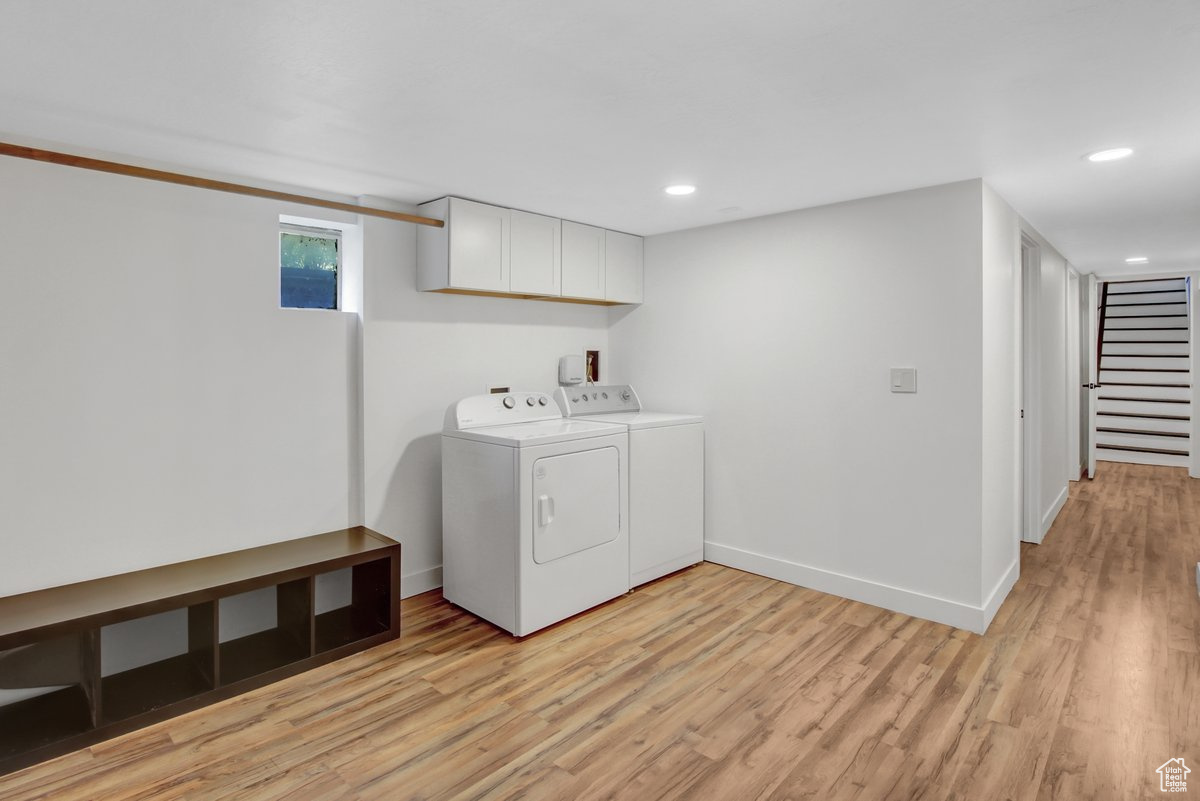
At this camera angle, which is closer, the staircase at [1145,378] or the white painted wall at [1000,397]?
the white painted wall at [1000,397]

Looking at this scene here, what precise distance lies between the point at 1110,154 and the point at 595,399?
8.78 ft

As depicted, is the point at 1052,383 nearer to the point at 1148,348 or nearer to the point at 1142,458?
the point at 1142,458

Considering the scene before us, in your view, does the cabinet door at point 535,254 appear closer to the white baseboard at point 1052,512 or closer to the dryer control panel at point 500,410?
the dryer control panel at point 500,410

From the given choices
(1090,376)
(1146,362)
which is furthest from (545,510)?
(1146,362)

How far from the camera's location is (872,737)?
2.11m

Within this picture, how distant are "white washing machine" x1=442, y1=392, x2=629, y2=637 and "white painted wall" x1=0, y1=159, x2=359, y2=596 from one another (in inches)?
24.8

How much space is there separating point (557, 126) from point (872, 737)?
231cm

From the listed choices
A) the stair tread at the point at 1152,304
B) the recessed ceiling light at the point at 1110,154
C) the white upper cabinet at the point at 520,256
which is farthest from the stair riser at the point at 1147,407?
the white upper cabinet at the point at 520,256

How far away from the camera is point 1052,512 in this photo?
4.76 meters

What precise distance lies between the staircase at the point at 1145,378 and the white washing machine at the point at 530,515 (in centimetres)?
720

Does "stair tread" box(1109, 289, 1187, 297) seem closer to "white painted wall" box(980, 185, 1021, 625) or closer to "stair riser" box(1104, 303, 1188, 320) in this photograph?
"stair riser" box(1104, 303, 1188, 320)

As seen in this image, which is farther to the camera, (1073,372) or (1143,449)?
(1143,449)

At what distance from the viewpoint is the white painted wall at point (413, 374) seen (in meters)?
3.18

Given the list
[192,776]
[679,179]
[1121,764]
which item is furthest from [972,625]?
[192,776]
